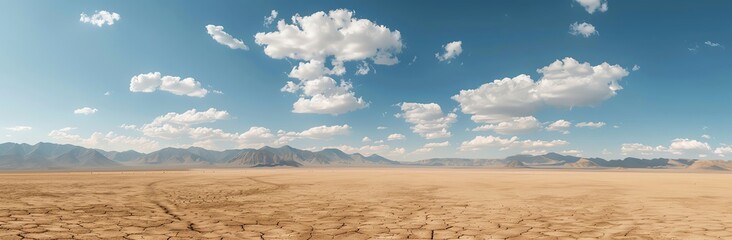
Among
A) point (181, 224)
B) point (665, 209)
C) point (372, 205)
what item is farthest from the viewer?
point (372, 205)

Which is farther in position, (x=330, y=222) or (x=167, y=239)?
(x=330, y=222)

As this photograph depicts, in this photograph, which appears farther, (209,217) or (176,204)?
(176,204)

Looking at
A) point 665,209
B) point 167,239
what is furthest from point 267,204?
point 665,209

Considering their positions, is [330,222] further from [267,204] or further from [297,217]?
[267,204]

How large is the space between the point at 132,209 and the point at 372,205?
20.7 feet

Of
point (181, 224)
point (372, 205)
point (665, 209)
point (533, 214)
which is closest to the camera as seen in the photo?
point (181, 224)

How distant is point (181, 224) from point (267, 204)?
13.4 ft

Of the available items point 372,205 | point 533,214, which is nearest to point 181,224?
point 372,205

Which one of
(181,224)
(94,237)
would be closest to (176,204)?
(181,224)

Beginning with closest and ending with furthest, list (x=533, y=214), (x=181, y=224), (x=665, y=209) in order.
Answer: (x=181, y=224), (x=533, y=214), (x=665, y=209)

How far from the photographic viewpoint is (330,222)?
28.1ft

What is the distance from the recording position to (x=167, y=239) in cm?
664

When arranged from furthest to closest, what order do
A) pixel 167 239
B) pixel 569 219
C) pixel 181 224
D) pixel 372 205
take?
pixel 372 205
pixel 569 219
pixel 181 224
pixel 167 239

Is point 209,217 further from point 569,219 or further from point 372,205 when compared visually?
point 569,219
